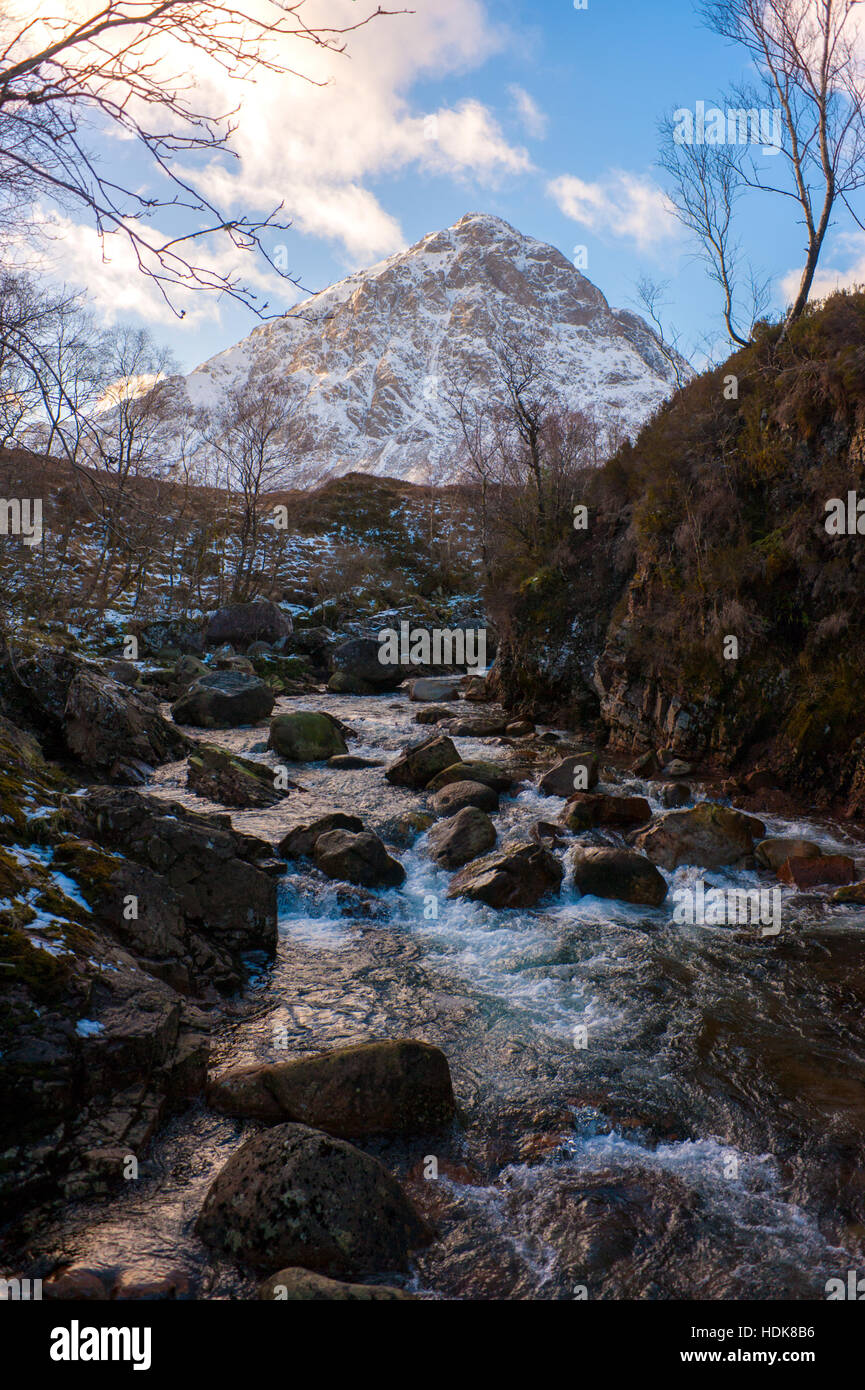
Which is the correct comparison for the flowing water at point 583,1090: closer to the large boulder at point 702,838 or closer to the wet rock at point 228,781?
the large boulder at point 702,838

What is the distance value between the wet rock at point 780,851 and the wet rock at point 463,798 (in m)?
4.00

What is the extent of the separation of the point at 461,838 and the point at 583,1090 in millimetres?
4712

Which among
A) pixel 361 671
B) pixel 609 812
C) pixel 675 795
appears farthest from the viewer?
pixel 361 671

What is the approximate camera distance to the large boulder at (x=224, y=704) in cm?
1744

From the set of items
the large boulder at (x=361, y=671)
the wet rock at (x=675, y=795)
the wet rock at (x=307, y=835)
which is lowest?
→ the wet rock at (x=307, y=835)

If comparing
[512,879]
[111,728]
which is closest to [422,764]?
[512,879]

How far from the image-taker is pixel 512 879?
8234 mm

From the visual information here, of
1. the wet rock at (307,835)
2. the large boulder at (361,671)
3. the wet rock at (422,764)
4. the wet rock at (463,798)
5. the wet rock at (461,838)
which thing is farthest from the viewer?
the large boulder at (361,671)

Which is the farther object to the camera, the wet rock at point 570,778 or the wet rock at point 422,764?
the wet rock at point 422,764

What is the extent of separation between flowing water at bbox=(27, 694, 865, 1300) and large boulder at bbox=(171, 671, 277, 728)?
10.2 metres

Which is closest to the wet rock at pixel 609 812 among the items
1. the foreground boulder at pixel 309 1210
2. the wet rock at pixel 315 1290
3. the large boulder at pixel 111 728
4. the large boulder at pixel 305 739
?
the large boulder at pixel 305 739

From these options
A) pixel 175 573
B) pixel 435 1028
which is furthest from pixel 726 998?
pixel 175 573

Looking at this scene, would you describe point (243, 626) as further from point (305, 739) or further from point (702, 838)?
point (702, 838)

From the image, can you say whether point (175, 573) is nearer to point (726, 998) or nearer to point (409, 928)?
point (409, 928)
